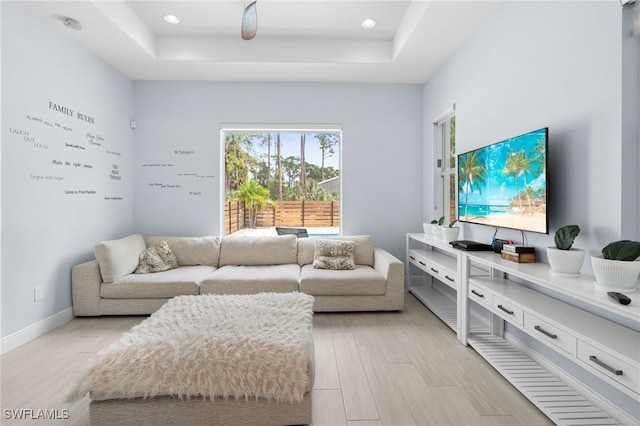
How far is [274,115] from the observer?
418 centimetres

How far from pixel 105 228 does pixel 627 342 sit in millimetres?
4393

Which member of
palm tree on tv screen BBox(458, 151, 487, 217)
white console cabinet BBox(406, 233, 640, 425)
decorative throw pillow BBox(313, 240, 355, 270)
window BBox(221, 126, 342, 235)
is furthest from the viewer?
window BBox(221, 126, 342, 235)

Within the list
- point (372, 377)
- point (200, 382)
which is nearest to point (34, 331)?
point (200, 382)

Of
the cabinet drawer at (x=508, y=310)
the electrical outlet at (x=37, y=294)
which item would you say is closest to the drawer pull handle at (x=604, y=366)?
the cabinet drawer at (x=508, y=310)

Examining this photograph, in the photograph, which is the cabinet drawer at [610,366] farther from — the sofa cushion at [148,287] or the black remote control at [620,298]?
the sofa cushion at [148,287]

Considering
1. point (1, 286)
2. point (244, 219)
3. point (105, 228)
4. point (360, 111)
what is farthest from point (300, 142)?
point (1, 286)

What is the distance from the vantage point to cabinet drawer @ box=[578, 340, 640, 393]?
3.98 feet

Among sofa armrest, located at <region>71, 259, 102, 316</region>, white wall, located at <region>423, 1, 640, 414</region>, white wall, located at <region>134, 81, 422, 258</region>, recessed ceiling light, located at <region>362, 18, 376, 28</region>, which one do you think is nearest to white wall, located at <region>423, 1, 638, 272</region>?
white wall, located at <region>423, 1, 640, 414</region>

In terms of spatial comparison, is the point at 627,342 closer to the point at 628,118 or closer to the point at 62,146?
the point at 628,118

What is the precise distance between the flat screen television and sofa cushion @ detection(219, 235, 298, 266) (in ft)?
6.56

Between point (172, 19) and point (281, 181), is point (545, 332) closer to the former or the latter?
point (281, 181)

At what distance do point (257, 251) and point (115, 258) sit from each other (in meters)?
1.44

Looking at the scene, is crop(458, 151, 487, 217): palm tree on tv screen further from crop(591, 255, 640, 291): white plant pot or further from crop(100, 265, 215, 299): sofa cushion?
crop(100, 265, 215, 299): sofa cushion

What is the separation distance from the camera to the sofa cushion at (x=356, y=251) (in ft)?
12.5
